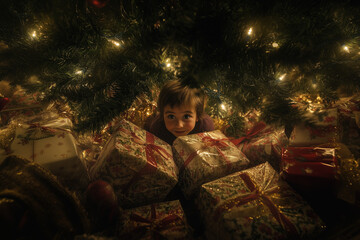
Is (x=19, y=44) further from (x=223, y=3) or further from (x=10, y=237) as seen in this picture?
(x=223, y=3)

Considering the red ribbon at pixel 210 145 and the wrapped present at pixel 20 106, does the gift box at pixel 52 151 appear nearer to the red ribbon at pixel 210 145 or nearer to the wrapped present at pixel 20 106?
the red ribbon at pixel 210 145

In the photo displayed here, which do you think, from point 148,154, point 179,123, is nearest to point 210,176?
point 148,154

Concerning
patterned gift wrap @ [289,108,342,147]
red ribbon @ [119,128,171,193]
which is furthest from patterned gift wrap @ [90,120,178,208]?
patterned gift wrap @ [289,108,342,147]

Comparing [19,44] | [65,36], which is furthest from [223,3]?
[19,44]

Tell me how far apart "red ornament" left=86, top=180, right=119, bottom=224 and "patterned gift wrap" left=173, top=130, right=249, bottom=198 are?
0.50 m

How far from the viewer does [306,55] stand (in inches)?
26.9

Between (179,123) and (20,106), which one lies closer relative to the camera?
(179,123)

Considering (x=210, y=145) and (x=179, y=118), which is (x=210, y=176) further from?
(x=179, y=118)

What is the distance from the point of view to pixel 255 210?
3.12ft

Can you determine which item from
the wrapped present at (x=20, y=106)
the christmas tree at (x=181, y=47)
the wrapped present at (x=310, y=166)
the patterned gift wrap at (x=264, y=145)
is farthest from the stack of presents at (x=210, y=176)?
the wrapped present at (x=20, y=106)

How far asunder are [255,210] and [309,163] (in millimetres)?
410

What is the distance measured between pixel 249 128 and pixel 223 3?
1.44 metres

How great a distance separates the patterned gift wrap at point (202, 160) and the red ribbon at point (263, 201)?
7.6 inches

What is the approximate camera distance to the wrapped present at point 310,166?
94 cm
